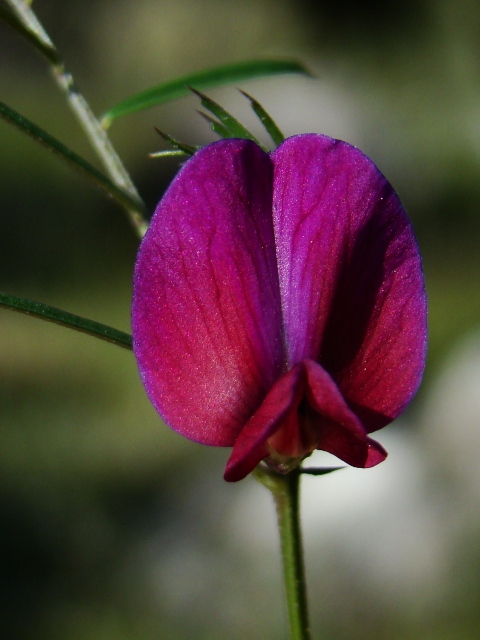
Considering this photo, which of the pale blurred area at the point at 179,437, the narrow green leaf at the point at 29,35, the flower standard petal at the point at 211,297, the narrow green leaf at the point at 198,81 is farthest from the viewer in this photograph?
the pale blurred area at the point at 179,437

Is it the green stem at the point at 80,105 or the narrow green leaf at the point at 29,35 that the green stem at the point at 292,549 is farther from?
the narrow green leaf at the point at 29,35

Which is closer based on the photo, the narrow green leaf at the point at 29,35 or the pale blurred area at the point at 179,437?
the narrow green leaf at the point at 29,35

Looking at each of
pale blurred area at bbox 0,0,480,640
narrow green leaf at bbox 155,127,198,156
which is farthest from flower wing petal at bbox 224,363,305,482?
pale blurred area at bbox 0,0,480,640

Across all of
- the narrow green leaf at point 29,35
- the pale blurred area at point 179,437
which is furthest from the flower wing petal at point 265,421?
the pale blurred area at point 179,437

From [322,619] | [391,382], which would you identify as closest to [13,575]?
[322,619]

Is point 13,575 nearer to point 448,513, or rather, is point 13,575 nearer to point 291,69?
point 448,513

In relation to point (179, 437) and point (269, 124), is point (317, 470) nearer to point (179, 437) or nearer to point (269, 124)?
point (269, 124)

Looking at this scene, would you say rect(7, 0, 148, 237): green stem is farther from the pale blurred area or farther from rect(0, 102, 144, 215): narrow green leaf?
the pale blurred area
